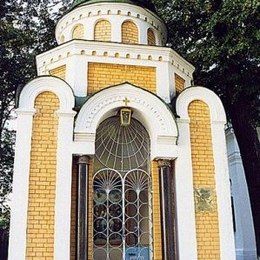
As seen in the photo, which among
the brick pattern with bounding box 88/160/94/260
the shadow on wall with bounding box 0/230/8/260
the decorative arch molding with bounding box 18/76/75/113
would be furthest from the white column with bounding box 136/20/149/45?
the shadow on wall with bounding box 0/230/8/260

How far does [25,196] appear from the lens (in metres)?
6.67

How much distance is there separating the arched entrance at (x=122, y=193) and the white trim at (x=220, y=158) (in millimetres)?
993

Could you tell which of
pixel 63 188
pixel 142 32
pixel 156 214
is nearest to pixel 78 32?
pixel 142 32

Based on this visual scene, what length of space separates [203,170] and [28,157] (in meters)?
3.01

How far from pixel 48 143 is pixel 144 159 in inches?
70.4

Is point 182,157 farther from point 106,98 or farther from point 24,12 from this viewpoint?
point 24,12

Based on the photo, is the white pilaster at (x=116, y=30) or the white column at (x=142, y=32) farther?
the white column at (x=142, y=32)

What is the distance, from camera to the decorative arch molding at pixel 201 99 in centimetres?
766

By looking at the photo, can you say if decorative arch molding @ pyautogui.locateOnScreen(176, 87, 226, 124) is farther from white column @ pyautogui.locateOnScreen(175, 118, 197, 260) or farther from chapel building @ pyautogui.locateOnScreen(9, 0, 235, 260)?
white column @ pyautogui.locateOnScreen(175, 118, 197, 260)

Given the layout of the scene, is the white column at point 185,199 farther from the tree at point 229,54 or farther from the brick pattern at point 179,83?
the tree at point 229,54

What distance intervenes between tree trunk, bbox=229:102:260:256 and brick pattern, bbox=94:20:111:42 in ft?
15.8

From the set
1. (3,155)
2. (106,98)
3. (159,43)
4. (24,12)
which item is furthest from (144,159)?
(3,155)

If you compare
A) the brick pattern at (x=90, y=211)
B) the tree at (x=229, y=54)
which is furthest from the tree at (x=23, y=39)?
the brick pattern at (x=90, y=211)

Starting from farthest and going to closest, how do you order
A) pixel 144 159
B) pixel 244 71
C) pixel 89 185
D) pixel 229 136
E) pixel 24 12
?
pixel 229 136
pixel 24 12
pixel 244 71
pixel 144 159
pixel 89 185
